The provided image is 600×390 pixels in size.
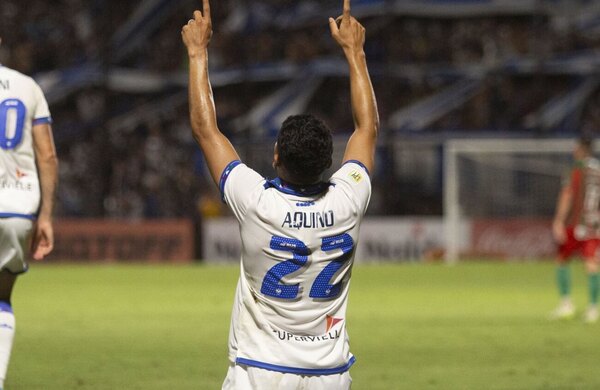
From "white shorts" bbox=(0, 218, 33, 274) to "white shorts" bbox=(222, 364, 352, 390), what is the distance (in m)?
2.49

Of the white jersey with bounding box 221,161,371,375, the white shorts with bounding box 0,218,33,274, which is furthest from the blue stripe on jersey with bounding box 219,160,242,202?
the white shorts with bounding box 0,218,33,274

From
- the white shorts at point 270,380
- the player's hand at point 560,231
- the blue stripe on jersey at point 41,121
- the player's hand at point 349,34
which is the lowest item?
the player's hand at point 560,231

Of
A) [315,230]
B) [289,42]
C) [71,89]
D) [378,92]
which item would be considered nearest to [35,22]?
[71,89]

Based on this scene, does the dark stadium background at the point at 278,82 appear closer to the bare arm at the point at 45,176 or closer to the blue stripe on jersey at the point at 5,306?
the bare arm at the point at 45,176

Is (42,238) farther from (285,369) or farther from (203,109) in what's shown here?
(285,369)

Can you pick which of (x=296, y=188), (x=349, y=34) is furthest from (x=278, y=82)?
(x=296, y=188)

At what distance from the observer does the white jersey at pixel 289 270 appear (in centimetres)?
488

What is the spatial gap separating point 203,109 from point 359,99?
700 millimetres

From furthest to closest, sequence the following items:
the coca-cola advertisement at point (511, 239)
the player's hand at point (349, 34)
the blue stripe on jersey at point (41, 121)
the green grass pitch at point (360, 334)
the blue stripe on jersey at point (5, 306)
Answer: the coca-cola advertisement at point (511, 239) < the green grass pitch at point (360, 334) < the blue stripe on jersey at point (41, 121) < the blue stripe on jersey at point (5, 306) < the player's hand at point (349, 34)

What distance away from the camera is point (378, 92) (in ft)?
108

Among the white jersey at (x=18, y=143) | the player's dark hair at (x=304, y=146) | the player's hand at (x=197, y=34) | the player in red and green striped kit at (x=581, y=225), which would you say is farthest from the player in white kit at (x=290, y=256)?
the player in red and green striped kit at (x=581, y=225)

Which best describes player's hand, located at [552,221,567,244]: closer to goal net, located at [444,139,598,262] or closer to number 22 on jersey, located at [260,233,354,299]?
number 22 on jersey, located at [260,233,354,299]

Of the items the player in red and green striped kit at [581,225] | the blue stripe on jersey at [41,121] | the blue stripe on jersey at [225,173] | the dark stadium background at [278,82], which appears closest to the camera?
the blue stripe on jersey at [225,173]

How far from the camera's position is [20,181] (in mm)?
7172
